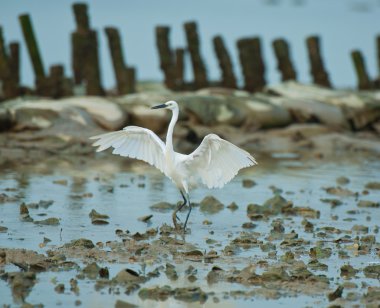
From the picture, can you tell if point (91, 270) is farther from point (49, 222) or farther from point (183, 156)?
point (183, 156)

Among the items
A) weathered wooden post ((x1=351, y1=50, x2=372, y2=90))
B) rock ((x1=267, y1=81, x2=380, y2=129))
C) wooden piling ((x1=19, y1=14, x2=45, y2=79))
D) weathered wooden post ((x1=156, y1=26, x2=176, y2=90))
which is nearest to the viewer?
wooden piling ((x1=19, y1=14, x2=45, y2=79))

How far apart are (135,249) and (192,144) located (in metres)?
13.6

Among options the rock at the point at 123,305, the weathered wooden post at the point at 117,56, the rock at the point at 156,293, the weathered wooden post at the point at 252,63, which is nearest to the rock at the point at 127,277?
the rock at the point at 156,293

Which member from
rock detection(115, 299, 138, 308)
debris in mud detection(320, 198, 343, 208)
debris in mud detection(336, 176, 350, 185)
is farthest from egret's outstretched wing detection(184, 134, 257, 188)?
debris in mud detection(336, 176, 350, 185)

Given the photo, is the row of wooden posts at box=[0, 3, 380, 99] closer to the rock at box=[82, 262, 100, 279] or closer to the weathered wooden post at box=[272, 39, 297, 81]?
the weathered wooden post at box=[272, 39, 297, 81]

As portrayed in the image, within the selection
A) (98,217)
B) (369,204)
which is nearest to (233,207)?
(369,204)

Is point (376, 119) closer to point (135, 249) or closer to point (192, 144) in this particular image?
point (192, 144)

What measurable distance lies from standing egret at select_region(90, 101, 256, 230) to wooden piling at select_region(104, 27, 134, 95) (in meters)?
16.2

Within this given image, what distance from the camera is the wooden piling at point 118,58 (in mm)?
29094

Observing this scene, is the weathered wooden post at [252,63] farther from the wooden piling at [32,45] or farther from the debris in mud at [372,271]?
the debris in mud at [372,271]

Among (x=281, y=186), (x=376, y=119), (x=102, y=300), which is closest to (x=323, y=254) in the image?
(x=102, y=300)

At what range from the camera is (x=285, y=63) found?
34.3 m

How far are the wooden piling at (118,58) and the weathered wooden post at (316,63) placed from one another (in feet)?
27.5

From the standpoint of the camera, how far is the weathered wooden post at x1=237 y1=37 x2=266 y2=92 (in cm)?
3193
